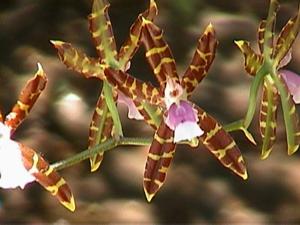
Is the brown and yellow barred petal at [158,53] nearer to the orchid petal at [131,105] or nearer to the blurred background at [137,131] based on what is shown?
the orchid petal at [131,105]

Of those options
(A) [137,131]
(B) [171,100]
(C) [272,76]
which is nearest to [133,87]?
(B) [171,100]

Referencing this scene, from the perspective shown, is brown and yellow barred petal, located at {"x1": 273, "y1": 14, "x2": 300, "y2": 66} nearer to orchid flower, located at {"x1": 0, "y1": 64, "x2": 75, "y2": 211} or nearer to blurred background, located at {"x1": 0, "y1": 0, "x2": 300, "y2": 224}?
orchid flower, located at {"x1": 0, "y1": 64, "x2": 75, "y2": 211}

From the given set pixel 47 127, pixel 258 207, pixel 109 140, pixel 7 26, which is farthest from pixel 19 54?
pixel 109 140

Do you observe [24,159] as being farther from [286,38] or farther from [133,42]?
[286,38]

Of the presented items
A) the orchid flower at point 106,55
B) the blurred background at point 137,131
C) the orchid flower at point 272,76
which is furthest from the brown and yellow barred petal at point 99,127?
the blurred background at point 137,131

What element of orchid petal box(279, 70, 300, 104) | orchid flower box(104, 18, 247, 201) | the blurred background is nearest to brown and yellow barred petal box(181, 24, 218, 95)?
orchid flower box(104, 18, 247, 201)

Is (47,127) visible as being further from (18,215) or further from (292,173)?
(292,173)

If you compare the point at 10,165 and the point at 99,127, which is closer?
the point at 10,165
